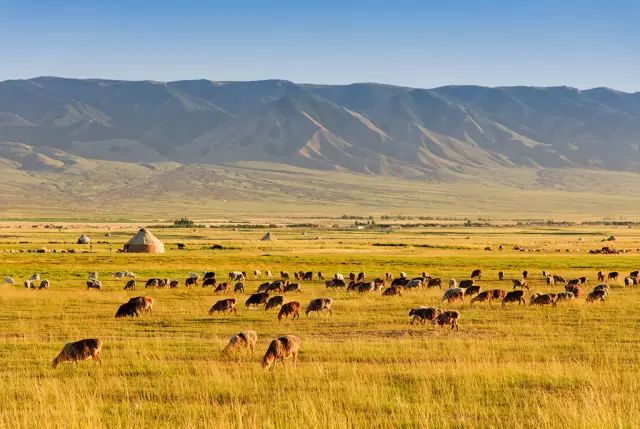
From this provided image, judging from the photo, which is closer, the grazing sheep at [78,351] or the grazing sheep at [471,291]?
the grazing sheep at [78,351]

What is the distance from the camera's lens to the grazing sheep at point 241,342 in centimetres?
1886

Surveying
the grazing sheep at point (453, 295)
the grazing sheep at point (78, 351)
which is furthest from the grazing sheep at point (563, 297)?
the grazing sheep at point (78, 351)

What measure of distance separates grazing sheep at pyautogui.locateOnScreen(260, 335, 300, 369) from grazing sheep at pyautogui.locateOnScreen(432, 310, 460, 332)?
737cm

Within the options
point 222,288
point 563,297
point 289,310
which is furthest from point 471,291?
point 222,288

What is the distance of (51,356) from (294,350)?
543 cm

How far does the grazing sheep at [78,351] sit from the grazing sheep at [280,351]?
3472 mm

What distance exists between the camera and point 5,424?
477 inches

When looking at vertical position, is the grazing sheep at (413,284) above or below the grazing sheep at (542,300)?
below

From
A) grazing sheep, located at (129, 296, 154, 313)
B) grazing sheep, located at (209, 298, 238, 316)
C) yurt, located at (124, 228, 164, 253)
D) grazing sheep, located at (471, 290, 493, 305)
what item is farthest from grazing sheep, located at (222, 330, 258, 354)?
yurt, located at (124, 228, 164, 253)

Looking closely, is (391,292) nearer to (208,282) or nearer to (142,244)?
(208,282)

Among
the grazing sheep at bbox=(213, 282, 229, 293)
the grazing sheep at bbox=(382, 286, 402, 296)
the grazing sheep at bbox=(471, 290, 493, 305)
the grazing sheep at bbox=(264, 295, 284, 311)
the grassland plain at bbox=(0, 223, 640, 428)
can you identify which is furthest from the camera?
the grazing sheep at bbox=(213, 282, 229, 293)

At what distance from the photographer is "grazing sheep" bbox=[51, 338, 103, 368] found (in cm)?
1770

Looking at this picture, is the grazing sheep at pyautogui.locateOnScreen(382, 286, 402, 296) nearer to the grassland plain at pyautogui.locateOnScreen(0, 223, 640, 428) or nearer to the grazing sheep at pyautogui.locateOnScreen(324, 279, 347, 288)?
the grassland plain at pyautogui.locateOnScreen(0, 223, 640, 428)

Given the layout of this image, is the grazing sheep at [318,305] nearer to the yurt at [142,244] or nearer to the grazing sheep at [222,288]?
the grazing sheep at [222,288]
